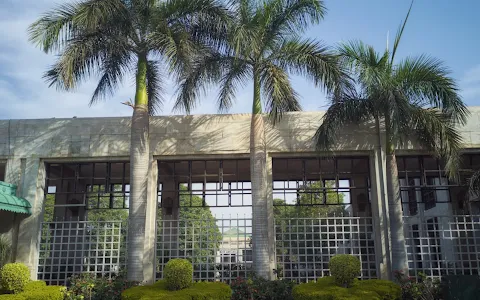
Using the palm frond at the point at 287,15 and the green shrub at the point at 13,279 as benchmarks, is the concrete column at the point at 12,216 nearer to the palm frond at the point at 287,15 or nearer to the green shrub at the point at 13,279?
the green shrub at the point at 13,279

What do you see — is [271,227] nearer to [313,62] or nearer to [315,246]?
[315,246]

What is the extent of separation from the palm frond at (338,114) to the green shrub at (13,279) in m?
8.52

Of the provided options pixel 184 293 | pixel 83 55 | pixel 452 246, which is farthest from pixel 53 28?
pixel 452 246

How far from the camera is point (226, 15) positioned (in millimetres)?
12258

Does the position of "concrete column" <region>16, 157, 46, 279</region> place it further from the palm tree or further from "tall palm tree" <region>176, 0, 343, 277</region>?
the palm tree

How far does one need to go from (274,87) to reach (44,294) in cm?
770

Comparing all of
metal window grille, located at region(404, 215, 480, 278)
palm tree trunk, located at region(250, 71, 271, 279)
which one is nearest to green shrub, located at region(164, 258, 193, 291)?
palm tree trunk, located at region(250, 71, 271, 279)

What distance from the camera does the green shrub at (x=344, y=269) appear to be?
1009 cm

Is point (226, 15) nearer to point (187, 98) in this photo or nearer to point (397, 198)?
point (187, 98)

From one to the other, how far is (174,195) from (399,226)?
1076 centimetres

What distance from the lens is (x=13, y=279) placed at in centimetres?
1055

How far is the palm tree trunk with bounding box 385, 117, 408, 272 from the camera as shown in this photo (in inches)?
480

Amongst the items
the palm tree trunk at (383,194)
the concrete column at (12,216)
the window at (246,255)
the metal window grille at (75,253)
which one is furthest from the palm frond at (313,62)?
the concrete column at (12,216)

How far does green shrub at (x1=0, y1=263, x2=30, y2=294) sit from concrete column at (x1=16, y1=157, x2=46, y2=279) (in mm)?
3200
